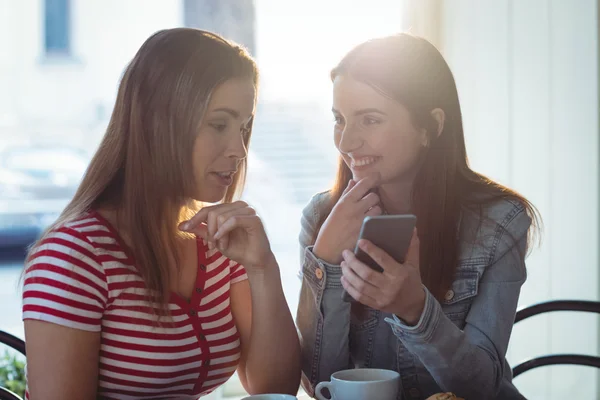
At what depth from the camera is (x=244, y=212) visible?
1.28 meters

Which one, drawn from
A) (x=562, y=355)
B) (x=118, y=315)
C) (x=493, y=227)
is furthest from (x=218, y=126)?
(x=562, y=355)

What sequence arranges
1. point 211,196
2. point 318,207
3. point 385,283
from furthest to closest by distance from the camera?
point 318,207 → point 211,196 → point 385,283

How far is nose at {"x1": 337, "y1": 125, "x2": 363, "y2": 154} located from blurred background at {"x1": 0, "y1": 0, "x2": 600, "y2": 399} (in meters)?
1.36

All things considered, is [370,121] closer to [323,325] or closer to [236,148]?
[236,148]

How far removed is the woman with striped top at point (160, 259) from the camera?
1.13 m

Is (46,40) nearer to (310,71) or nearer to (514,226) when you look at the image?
(310,71)

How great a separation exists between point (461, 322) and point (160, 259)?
631 millimetres

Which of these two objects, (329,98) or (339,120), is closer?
(339,120)

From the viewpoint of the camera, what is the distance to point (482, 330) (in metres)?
1.33

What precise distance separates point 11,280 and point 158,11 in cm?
231

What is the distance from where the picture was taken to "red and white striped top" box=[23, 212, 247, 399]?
1133mm

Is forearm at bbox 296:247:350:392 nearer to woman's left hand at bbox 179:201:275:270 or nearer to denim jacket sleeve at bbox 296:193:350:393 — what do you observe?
denim jacket sleeve at bbox 296:193:350:393

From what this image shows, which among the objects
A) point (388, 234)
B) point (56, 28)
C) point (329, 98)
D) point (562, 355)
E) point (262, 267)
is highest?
A: point (56, 28)

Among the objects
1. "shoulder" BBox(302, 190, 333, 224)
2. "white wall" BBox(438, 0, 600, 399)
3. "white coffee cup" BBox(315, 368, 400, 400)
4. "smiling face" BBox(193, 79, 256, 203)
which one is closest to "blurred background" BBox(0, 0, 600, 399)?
"white wall" BBox(438, 0, 600, 399)
